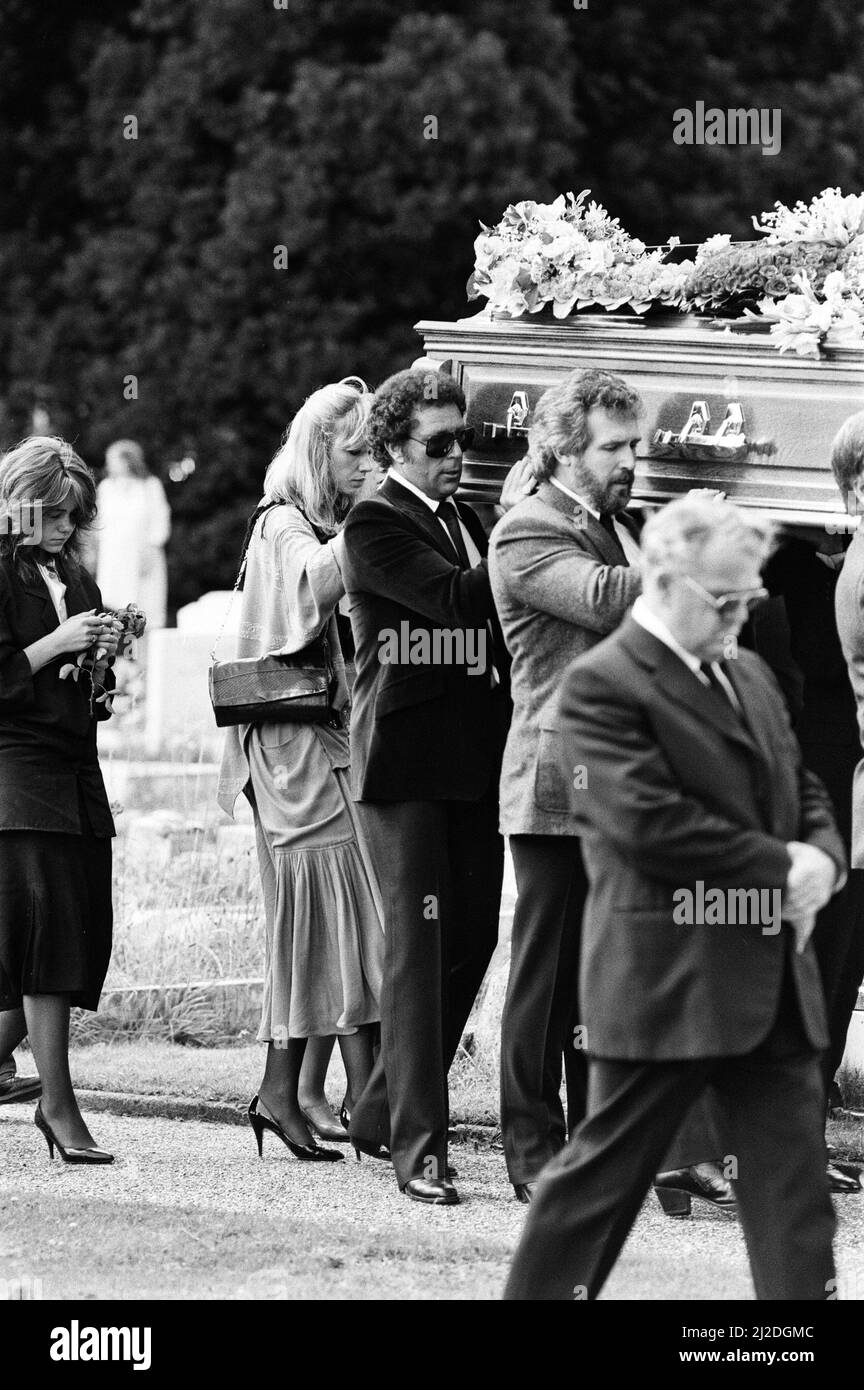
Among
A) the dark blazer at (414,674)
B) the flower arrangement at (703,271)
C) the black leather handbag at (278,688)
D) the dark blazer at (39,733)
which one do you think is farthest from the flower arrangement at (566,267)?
the dark blazer at (39,733)

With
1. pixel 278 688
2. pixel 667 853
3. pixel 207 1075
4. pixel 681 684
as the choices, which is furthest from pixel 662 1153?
pixel 207 1075

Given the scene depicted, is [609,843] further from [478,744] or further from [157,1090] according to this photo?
[157,1090]

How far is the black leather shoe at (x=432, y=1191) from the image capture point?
6020 mm

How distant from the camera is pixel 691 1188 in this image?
6.03 meters

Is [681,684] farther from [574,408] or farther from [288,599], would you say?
[288,599]

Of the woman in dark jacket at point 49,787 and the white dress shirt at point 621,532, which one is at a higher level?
the white dress shirt at point 621,532

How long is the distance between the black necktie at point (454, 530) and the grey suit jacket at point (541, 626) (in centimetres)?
37

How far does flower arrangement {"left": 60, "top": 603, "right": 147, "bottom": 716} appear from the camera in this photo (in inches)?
261

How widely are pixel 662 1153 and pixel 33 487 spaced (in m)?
3.10

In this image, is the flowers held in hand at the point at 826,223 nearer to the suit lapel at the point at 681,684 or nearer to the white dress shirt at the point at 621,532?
the white dress shirt at the point at 621,532

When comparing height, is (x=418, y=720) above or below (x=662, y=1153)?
above

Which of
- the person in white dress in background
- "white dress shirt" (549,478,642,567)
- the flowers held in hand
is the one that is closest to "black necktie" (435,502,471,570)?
"white dress shirt" (549,478,642,567)

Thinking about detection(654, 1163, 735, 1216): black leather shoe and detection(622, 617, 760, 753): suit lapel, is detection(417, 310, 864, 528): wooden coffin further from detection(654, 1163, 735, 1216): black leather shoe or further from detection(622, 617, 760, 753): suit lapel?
detection(622, 617, 760, 753): suit lapel
